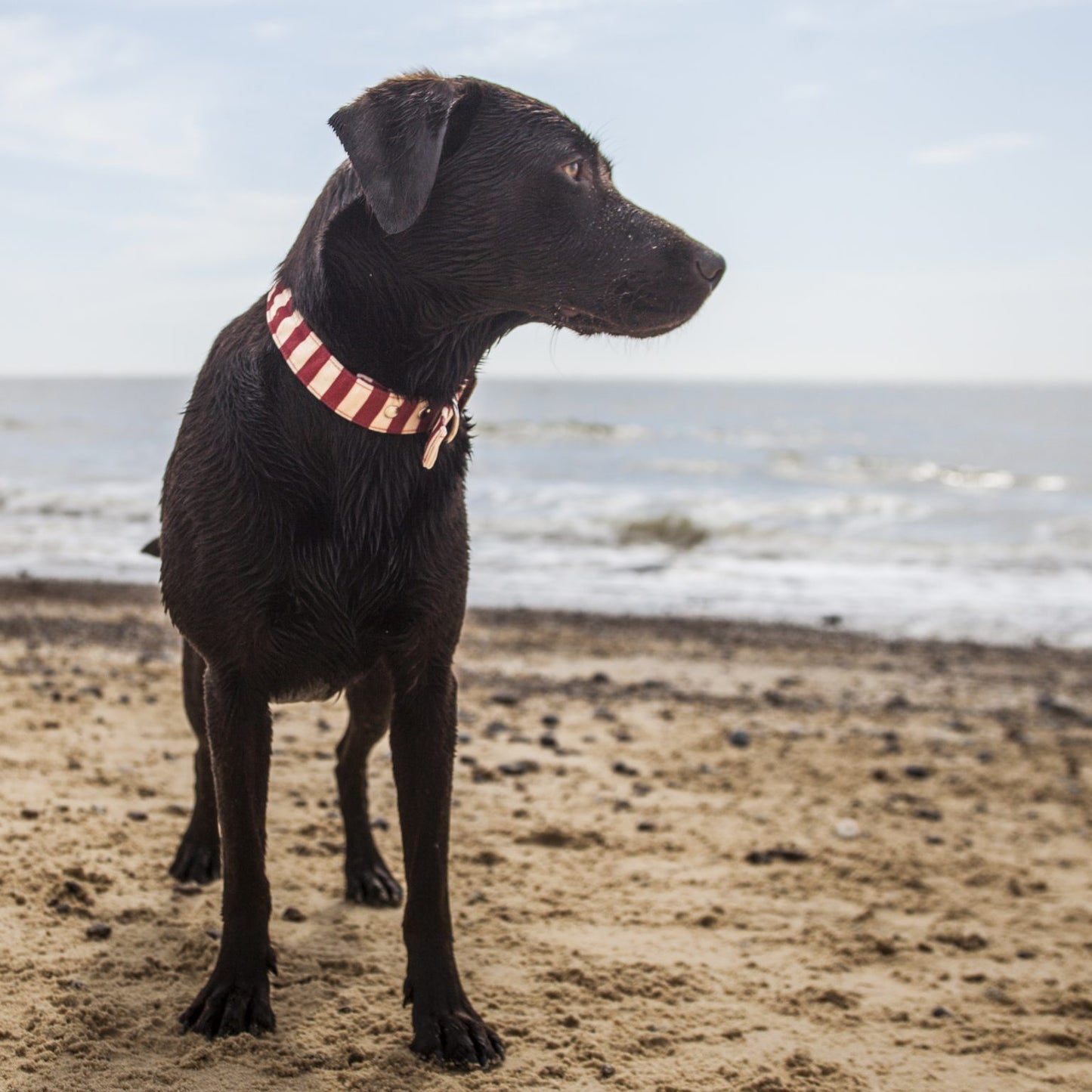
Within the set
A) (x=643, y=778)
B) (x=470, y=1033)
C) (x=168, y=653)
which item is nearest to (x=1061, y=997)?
(x=470, y=1033)

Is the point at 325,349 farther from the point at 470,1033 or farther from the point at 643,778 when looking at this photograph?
the point at 643,778

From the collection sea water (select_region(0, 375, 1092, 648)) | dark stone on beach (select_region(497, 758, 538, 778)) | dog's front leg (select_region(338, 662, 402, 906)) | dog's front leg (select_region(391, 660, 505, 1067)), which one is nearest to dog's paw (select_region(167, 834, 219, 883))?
dog's front leg (select_region(338, 662, 402, 906))

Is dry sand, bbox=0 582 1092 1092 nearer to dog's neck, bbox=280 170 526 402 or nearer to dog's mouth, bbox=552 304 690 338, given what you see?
dog's neck, bbox=280 170 526 402

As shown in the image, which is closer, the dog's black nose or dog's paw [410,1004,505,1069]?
the dog's black nose

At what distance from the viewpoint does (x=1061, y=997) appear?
12.0ft

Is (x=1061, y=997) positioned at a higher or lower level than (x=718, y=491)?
lower

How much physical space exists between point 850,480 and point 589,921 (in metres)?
24.3

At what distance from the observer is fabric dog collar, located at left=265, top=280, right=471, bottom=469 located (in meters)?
2.68

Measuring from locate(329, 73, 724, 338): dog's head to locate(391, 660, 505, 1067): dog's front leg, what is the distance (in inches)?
37.1

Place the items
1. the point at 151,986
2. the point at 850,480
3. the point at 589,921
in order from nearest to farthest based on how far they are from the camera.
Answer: the point at 151,986
the point at 589,921
the point at 850,480

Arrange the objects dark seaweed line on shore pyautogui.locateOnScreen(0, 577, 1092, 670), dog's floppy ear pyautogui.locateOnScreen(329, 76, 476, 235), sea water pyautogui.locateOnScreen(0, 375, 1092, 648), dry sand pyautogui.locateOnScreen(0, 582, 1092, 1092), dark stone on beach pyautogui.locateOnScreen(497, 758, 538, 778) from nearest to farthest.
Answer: dog's floppy ear pyautogui.locateOnScreen(329, 76, 476, 235) < dry sand pyautogui.locateOnScreen(0, 582, 1092, 1092) < dark stone on beach pyautogui.locateOnScreen(497, 758, 538, 778) < dark seaweed line on shore pyautogui.locateOnScreen(0, 577, 1092, 670) < sea water pyautogui.locateOnScreen(0, 375, 1092, 648)

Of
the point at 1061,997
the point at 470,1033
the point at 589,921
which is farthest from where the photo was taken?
the point at 589,921

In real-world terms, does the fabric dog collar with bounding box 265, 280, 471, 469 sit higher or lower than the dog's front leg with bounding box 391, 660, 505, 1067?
higher

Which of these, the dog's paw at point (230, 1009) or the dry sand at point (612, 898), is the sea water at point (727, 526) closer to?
the dog's paw at point (230, 1009)
